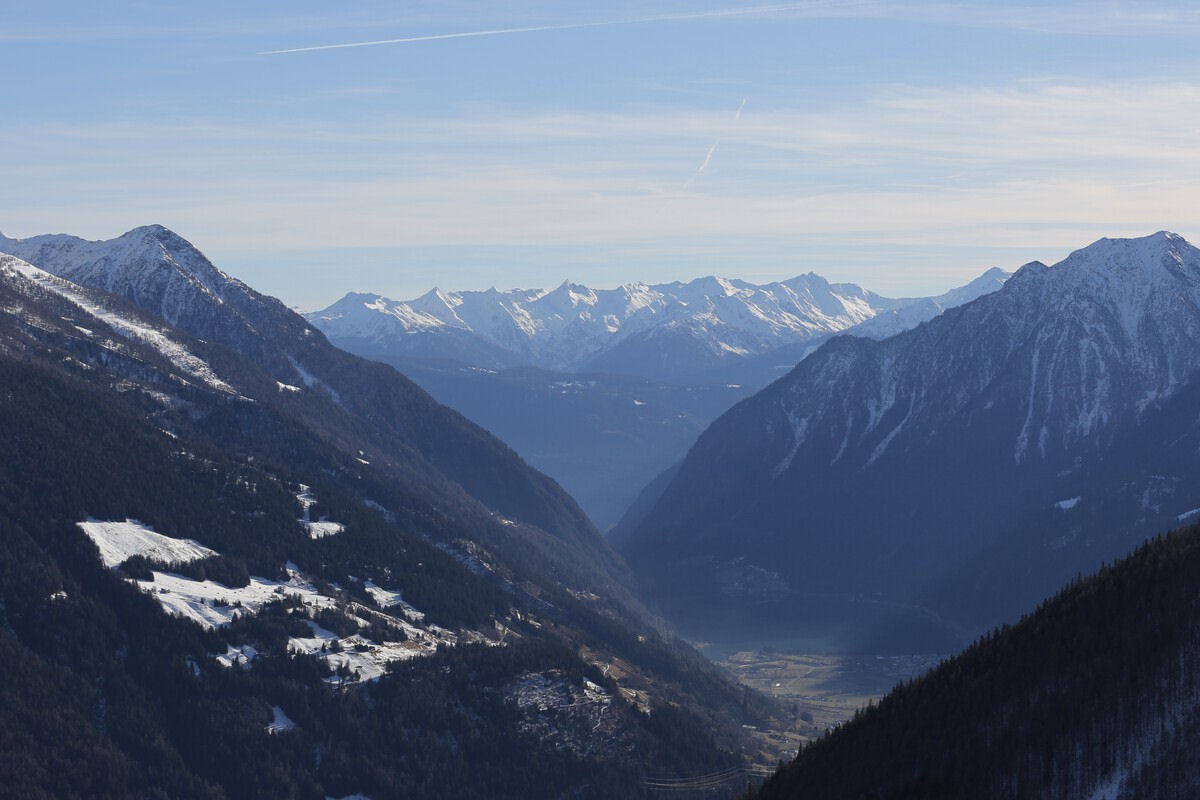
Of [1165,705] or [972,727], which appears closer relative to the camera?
[1165,705]

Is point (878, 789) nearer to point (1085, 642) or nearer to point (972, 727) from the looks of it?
point (972, 727)

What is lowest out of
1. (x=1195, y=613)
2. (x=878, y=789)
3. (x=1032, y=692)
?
(x=878, y=789)

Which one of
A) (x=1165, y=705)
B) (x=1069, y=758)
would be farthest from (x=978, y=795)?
(x=1165, y=705)

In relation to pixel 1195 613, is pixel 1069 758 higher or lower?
lower

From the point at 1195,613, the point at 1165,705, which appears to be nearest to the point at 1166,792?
the point at 1165,705

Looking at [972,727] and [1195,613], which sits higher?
[1195,613]

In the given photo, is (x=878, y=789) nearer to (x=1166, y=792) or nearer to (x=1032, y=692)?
(x=1032, y=692)

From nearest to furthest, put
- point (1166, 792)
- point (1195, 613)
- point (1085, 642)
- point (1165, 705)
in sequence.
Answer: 1. point (1166, 792)
2. point (1165, 705)
3. point (1195, 613)
4. point (1085, 642)

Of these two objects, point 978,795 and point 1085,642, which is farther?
point 1085,642

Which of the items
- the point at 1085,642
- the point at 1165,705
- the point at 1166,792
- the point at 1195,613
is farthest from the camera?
the point at 1085,642
